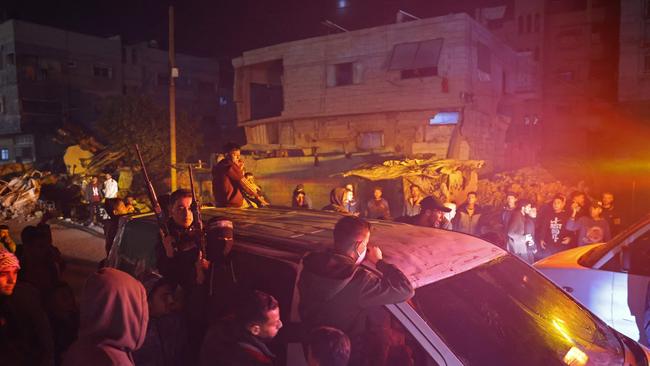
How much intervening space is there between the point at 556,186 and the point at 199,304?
16055mm

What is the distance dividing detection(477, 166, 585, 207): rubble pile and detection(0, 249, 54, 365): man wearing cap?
13.3 meters

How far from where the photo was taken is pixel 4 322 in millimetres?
2996

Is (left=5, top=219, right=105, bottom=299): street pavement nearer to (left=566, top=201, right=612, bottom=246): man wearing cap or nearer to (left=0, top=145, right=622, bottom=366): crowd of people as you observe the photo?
(left=0, top=145, right=622, bottom=366): crowd of people

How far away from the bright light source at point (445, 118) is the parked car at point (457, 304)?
17034 millimetres

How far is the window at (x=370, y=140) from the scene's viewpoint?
21.5 m

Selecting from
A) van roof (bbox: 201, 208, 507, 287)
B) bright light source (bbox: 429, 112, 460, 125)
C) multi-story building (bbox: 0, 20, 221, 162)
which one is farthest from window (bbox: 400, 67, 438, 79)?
van roof (bbox: 201, 208, 507, 287)

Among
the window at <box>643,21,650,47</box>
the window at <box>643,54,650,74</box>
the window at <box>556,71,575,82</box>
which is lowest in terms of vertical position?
the window at <box>643,54,650,74</box>

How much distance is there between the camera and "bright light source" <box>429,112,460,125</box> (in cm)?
1945

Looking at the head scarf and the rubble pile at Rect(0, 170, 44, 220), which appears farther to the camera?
the rubble pile at Rect(0, 170, 44, 220)

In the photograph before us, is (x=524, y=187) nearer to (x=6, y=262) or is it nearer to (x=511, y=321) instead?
(x=511, y=321)

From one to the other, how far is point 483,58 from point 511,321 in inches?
793

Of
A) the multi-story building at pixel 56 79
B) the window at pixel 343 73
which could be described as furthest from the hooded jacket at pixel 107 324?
the multi-story building at pixel 56 79

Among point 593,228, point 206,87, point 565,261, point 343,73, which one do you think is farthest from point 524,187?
point 206,87

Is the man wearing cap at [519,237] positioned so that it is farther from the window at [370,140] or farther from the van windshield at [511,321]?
the window at [370,140]
